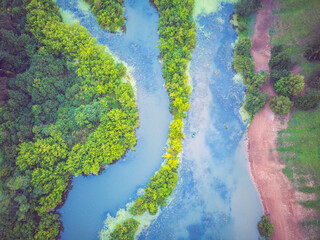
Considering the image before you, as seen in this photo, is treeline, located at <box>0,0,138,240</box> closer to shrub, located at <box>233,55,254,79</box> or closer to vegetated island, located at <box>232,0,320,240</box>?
shrub, located at <box>233,55,254,79</box>

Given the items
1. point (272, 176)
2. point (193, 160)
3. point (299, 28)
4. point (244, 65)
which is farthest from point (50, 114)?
point (299, 28)

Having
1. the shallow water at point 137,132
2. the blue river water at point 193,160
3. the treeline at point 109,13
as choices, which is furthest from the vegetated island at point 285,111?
the treeline at point 109,13

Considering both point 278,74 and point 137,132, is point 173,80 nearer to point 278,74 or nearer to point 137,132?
point 137,132

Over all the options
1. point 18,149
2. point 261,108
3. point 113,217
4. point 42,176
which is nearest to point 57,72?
point 18,149

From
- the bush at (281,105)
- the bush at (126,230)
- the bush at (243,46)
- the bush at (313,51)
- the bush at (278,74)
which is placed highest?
the bush at (243,46)

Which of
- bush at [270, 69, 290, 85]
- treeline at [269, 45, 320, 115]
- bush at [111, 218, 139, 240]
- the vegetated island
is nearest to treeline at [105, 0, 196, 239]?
bush at [111, 218, 139, 240]

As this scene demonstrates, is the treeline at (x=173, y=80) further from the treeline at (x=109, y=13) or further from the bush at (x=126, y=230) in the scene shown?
the treeline at (x=109, y=13)

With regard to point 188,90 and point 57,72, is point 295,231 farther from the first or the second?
point 57,72
